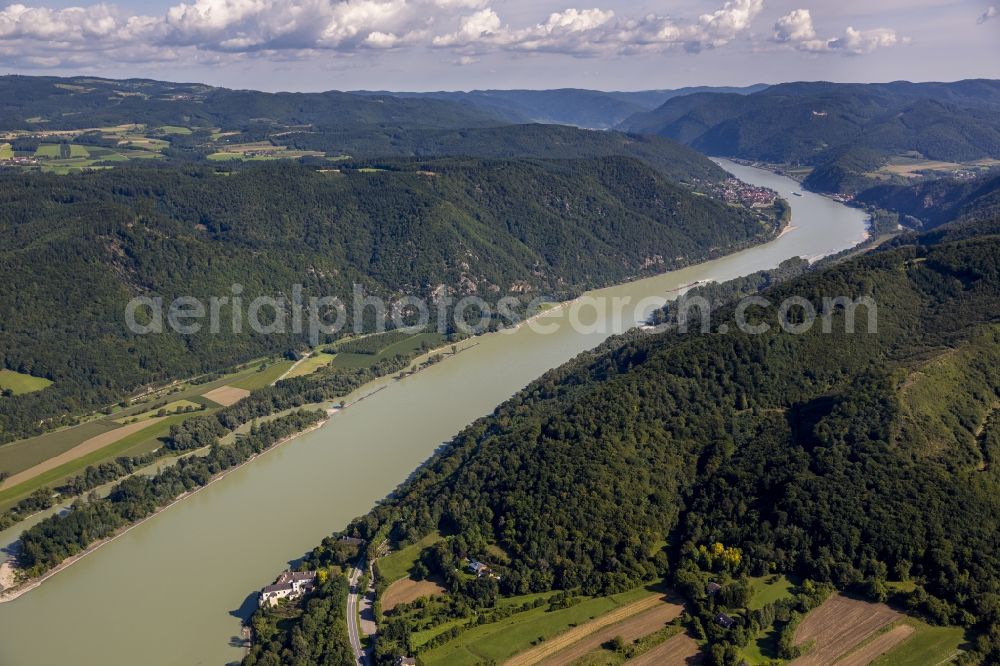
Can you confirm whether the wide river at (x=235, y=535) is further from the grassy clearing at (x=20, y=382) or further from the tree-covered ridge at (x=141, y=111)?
the tree-covered ridge at (x=141, y=111)

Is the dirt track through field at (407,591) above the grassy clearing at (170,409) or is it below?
above

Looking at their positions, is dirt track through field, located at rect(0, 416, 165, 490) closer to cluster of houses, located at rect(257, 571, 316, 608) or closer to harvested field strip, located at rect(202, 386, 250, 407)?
harvested field strip, located at rect(202, 386, 250, 407)

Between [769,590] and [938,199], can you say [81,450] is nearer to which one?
[769,590]

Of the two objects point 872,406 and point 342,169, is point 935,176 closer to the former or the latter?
point 342,169

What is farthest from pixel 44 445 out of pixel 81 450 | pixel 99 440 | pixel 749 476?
pixel 749 476

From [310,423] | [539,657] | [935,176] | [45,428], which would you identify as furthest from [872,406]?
[935,176]

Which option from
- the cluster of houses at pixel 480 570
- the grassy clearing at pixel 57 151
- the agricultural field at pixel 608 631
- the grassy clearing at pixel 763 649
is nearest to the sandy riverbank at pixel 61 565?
the cluster of houses at pixel 480 570

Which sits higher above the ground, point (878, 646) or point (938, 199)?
point (938, 199)
